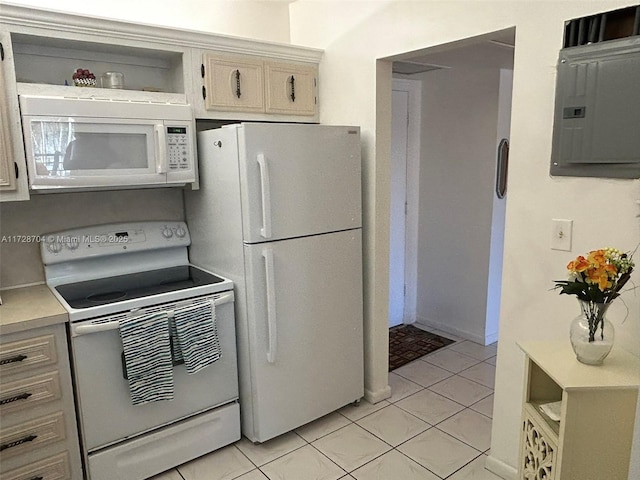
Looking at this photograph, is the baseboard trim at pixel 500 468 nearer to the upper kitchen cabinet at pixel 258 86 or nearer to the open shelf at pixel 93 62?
the upper kitchen cabinet at pixel 258 86

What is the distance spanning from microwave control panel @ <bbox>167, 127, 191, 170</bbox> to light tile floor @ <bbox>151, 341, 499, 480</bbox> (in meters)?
1.51

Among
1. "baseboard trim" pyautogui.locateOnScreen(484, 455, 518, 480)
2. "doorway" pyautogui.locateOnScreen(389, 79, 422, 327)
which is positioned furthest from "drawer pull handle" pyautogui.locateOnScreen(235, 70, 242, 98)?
"baseboard trim" pyautogui.locateOnScreen(484, 455, 518, 480)

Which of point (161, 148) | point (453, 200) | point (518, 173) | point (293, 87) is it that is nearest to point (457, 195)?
point (453, 200)

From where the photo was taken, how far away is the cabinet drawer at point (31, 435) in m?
1.90

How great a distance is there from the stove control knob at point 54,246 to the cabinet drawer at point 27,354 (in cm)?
61

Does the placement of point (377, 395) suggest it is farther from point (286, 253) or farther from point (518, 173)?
point (518, 173)

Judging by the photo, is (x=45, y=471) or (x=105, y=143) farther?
(x=105, y=143)

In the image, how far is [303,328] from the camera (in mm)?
2510

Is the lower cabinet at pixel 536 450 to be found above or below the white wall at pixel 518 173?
below

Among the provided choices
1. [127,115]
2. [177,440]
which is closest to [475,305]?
[177,440]

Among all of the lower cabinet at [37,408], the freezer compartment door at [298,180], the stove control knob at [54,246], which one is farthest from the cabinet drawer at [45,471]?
the freezer compartment door at [298,180]

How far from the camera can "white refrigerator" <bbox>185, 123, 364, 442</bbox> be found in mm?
→ 2289

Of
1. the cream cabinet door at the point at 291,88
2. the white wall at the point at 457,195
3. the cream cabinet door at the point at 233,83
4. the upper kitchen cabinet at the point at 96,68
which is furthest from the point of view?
the white wall at the point at 457,195

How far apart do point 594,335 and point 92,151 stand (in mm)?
2174
